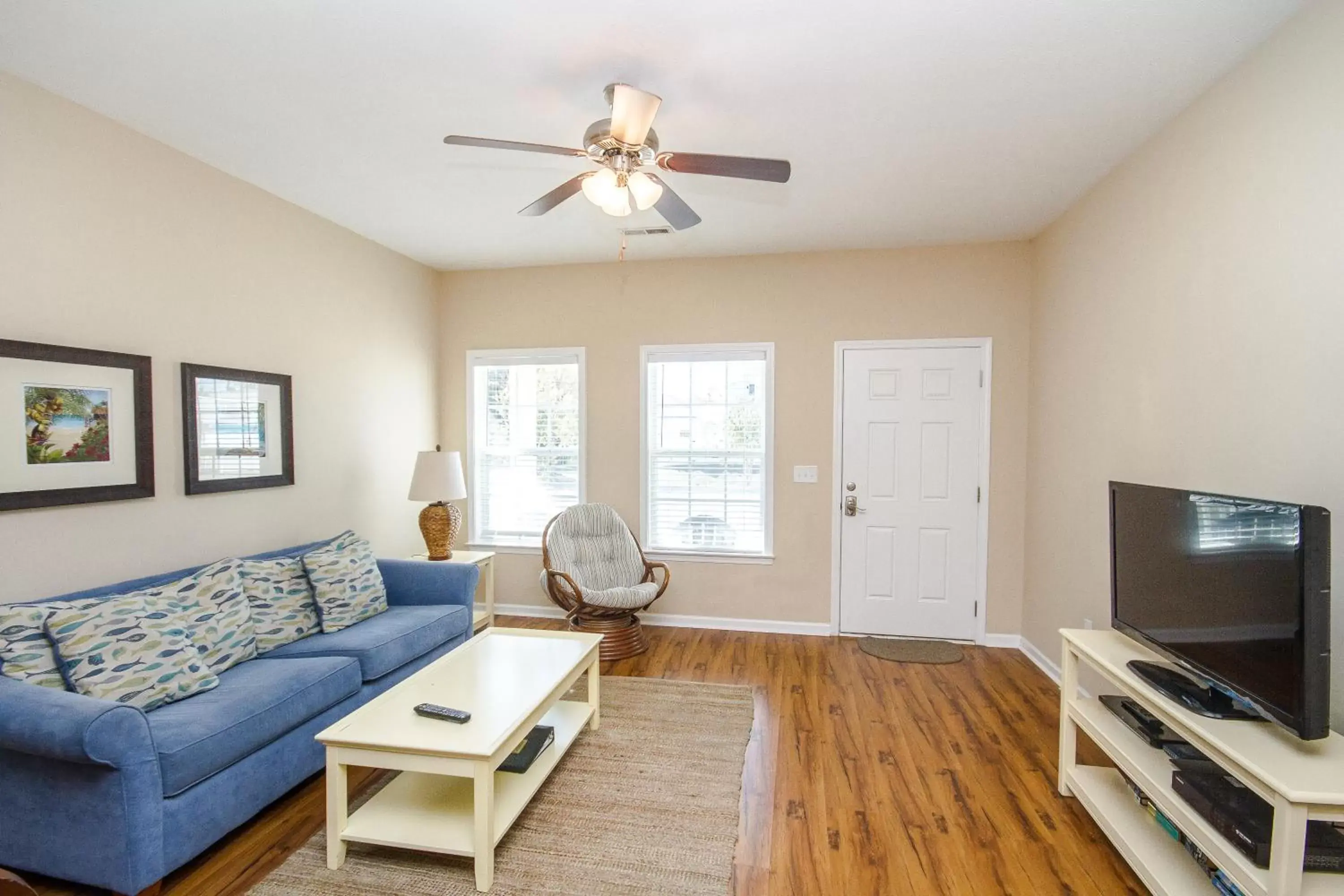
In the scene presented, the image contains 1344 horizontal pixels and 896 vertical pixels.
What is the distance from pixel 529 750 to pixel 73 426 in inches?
86.7

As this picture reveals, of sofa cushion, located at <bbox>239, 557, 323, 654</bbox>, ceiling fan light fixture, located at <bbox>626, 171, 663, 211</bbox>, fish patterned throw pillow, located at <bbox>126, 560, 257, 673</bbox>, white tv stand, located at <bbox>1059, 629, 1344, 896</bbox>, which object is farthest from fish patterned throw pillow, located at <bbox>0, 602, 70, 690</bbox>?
white tv stand, located at <bbox>1059, 629, 1344, 896</bbox>

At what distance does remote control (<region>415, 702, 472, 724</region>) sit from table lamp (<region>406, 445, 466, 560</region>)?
1.99 meters

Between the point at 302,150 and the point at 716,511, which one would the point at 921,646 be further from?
the point at 302,150

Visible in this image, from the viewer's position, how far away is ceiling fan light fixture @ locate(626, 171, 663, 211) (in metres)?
2.19

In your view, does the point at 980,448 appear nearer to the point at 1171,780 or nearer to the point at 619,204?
the point at 1171,780

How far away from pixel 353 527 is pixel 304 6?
2.92 meters

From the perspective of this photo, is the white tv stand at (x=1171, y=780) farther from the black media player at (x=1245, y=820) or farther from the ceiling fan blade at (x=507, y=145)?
the ceiling fan blade at (x=507, y=145)

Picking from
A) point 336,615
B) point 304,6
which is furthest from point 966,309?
point 336,615

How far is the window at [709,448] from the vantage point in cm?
435

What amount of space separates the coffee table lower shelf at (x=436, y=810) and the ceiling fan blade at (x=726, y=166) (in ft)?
7.34

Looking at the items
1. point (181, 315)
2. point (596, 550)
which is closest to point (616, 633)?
point (596, 550)

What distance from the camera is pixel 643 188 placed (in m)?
2.19

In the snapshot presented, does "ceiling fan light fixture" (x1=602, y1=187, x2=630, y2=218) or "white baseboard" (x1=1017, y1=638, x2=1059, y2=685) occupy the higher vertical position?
"ceiling fan light fixture" (x1=602, y1=187, x2=630, y2=218)

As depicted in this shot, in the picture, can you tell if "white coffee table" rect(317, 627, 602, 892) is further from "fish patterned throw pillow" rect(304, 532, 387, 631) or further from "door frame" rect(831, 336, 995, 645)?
"door frame" rect(831, 336, 995, 645)
